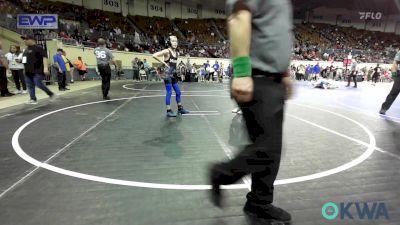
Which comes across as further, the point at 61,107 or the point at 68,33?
the point at 68,33

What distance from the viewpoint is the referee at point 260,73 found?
5.70 ft

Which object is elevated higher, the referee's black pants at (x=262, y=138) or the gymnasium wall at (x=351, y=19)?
the gymnasium wall at (x=351, y=19)

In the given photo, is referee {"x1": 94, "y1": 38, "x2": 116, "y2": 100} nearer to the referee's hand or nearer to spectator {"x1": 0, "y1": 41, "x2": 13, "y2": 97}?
spectator {"x1": 0, "y1": 41, "x2": 13, "y2": 97}

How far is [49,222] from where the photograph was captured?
2162 millimetres

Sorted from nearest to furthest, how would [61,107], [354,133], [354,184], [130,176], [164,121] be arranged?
1. [354,184]
2. [130,176]
3. [354,133]
4. [164,121]
5. [61,107]

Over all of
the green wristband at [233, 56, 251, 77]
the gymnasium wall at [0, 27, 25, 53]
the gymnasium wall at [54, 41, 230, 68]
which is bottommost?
the green wristband at [233, 56, 251, 77]

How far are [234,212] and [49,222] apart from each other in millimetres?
1465

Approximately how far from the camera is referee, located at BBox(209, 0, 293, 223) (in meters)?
1.74

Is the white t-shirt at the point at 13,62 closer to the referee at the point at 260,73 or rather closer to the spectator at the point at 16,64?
the spectator at the point at 16,64

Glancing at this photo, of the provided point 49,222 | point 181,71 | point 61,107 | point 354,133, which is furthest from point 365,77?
point 49,222

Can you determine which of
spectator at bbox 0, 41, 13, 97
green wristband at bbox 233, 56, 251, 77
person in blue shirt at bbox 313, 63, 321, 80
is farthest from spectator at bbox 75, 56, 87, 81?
person in blue shirt at bbox 313, 63, 321, 80

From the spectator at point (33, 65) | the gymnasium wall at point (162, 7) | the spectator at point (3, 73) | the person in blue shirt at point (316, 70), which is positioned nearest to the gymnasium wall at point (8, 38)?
the spectator at point (3, 73)

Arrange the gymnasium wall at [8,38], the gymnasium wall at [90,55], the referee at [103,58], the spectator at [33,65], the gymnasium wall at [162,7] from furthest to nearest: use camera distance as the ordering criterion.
Answer: the gymnasium wall at [162,7]
the gymnasium wall at [90,55]
the gymnasium wall at [8,38]
the referee at [103,58]
the spectator at [33,65]

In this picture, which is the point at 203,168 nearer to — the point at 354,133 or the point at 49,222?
the point at 49,222
